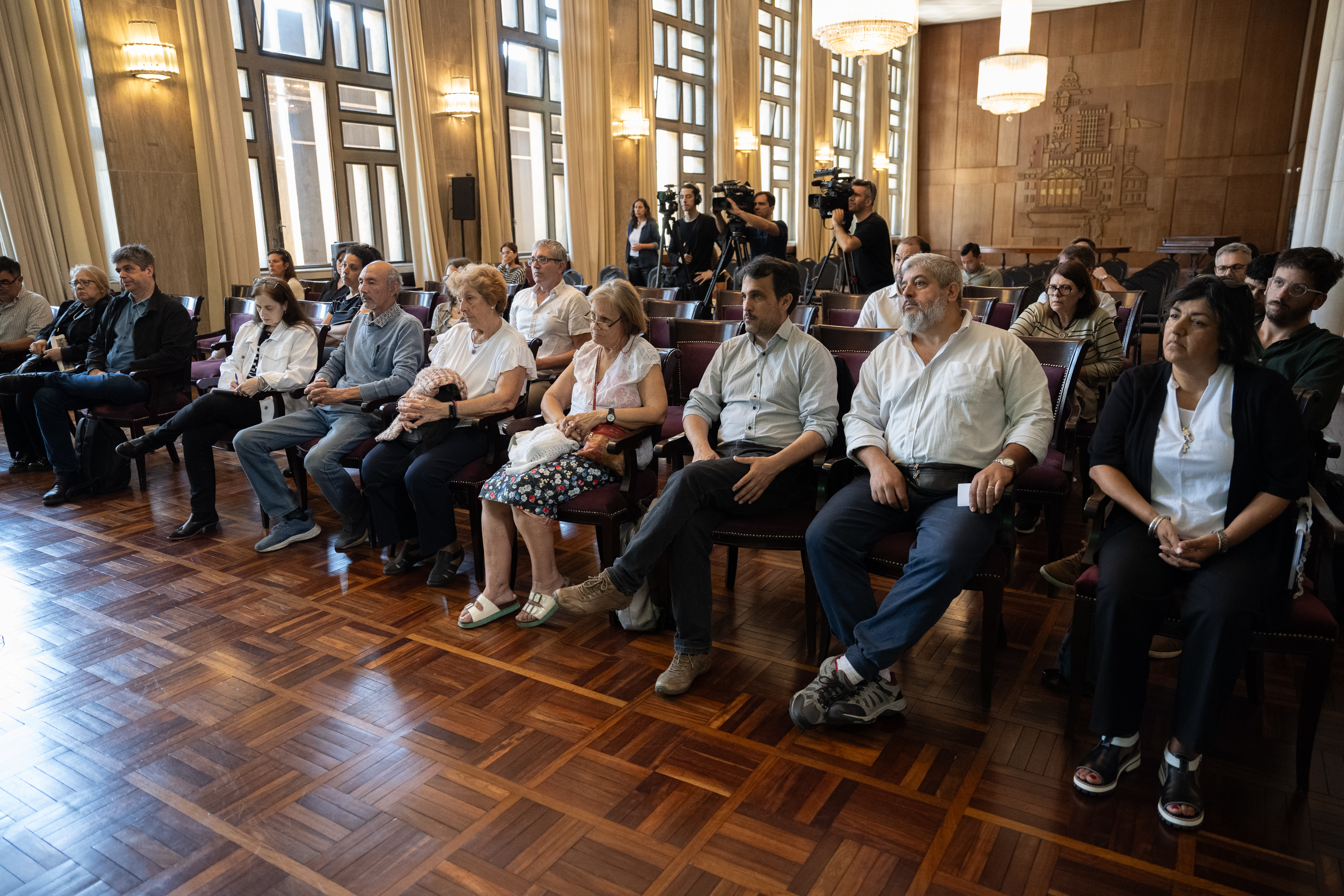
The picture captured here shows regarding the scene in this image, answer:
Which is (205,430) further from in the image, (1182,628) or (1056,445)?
(1182,628)

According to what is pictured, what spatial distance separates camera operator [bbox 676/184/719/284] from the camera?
6.84 m

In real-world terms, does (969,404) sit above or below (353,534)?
above

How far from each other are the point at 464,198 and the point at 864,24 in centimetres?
425

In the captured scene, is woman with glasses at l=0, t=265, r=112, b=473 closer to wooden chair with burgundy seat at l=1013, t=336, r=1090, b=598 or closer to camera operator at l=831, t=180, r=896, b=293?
camera operator at l=831, t=180, r=896, b=293

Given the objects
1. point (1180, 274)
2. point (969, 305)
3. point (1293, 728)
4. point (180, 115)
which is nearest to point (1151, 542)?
point (1293, 728)

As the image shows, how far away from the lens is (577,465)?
296cm


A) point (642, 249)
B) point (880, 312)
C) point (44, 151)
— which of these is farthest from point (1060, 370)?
point (44, 151)

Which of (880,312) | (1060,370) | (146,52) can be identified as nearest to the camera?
(1060,370)

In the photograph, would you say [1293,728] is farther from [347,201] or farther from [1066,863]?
[347,201]

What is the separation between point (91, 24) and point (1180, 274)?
11.1 m

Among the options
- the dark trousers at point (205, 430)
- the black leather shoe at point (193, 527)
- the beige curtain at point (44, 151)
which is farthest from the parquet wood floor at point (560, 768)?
the beige curtain at point (44, 151)

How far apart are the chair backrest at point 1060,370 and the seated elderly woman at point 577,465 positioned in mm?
1411

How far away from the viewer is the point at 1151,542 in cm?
215

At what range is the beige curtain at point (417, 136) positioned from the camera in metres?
8.19
